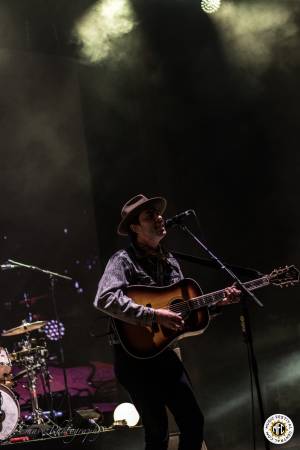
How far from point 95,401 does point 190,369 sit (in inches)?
97.8

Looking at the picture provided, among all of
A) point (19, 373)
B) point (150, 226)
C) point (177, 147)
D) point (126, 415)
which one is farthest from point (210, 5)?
point (19, 373)

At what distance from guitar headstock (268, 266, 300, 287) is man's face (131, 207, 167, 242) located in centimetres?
86

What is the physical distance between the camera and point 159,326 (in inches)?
161

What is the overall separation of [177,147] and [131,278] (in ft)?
13.1

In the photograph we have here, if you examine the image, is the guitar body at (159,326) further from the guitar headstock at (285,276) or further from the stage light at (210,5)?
the stage light at (210,5)

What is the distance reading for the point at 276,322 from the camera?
713 cm

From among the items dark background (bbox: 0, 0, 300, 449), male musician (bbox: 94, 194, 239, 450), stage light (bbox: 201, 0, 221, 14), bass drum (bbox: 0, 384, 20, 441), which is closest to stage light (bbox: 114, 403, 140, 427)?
dark background (bbox: 0, 0, 300, 449)

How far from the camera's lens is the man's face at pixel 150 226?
172 inches

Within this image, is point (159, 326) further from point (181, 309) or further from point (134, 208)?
point (134, 208)

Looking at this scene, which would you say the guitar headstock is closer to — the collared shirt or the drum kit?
the collared shirt

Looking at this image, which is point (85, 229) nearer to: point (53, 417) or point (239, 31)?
point (53, 417)

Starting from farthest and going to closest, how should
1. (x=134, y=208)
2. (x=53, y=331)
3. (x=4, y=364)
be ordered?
(x=53, y=331)
(x=4, y=364)
(x=134, y=208)

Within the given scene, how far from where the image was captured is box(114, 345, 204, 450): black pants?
3838 mm

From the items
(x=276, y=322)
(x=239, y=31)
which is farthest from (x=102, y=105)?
(x=276, y=322)
